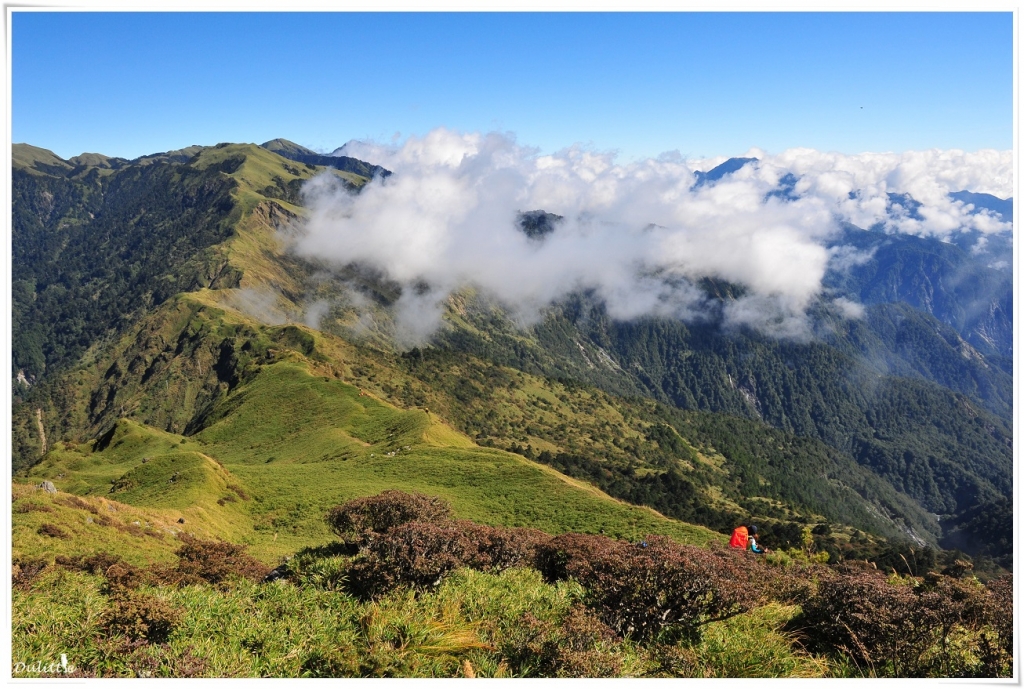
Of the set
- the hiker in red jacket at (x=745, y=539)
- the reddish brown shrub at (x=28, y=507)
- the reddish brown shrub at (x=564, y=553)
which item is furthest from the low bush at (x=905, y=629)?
the reddish brown shrub at (x=28, y=507)

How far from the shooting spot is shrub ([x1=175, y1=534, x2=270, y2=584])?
16.7 metres

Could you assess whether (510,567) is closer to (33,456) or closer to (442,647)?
(442,647)

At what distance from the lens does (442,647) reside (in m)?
9.27

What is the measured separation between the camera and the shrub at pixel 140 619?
9.37 m

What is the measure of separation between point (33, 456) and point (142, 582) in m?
183

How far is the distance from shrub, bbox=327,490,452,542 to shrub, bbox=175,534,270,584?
3.14 meters

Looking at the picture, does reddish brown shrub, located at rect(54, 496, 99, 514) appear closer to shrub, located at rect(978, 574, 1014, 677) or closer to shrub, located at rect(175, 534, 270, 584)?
shrub, located at rect(175, 534, 270, 584)

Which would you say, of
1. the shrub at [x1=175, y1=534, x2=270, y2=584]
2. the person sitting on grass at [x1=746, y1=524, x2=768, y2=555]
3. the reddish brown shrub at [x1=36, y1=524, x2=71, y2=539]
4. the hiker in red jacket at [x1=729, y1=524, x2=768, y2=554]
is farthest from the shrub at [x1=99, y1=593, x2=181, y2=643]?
the person sitting on grass at [x1=746, y1=524, x2=768, y2=555]

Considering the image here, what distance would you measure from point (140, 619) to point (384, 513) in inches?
456

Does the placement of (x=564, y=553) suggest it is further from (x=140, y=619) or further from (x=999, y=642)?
(x=140, y=619)

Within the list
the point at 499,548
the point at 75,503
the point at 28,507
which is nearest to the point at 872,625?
the point at 499,548

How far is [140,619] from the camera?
943 cm

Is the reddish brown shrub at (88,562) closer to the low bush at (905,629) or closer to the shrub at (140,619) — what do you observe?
the shrub at (140,619)

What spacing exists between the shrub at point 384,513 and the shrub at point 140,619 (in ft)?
33.3
